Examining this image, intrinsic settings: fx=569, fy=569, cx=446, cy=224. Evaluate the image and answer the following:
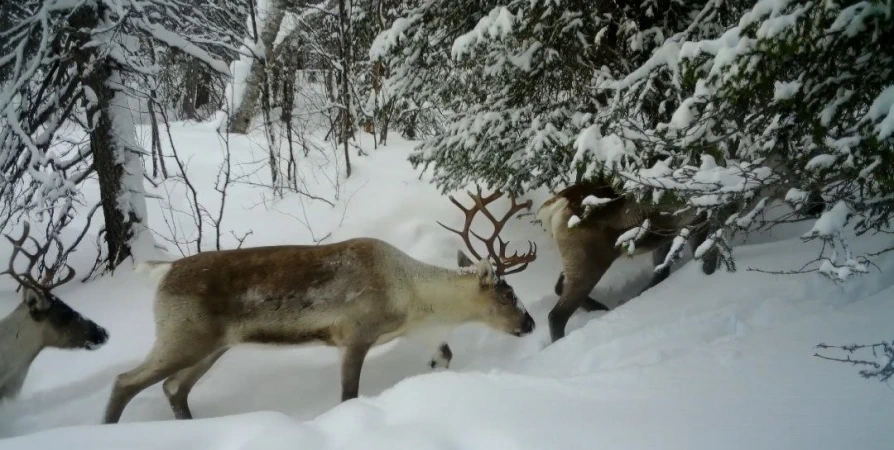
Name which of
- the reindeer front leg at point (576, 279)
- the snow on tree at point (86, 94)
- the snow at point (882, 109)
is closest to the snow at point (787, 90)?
the snow at point (882, 109)

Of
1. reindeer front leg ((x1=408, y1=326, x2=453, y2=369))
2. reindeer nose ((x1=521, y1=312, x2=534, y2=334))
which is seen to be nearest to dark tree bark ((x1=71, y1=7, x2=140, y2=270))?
reindeer front leg ((x1=408, y1=326, x2=453, y2=369))

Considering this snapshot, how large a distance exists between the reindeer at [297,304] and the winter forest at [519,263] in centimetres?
2

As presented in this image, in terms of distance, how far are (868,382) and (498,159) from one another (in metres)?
3.48

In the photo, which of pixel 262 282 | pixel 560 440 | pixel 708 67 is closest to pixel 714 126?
pixel 708 67

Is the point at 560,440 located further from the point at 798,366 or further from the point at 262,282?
the point at 262,282

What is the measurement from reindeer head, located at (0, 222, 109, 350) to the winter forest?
0.02 m

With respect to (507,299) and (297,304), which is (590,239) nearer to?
(507,299)

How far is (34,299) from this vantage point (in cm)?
402

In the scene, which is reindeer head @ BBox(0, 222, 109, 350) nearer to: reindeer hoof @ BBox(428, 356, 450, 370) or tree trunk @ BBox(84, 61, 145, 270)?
tree trunk @ BBox(84, 61, 145, 270)

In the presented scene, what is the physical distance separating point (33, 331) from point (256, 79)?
6574 mm

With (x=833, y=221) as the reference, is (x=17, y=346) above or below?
above

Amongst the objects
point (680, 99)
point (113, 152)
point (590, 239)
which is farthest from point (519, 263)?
point (113, 152)

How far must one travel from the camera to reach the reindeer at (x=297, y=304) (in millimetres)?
3887

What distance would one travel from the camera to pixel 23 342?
13.1 ft
